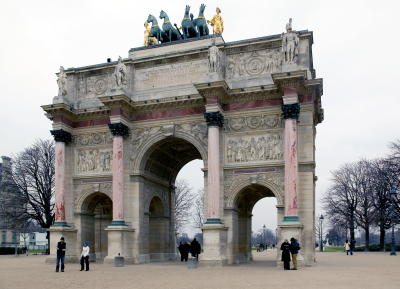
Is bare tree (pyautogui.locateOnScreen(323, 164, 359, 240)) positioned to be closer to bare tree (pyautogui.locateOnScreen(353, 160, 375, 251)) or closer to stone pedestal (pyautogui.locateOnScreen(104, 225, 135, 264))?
bare tree (pyautogui.locateOnScreen(353, 160, 375, 251))

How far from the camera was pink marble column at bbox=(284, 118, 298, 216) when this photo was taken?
2544 cm

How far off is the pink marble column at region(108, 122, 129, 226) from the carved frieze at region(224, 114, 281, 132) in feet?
20.8

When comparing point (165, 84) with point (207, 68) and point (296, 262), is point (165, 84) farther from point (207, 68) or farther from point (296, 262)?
point (296, 262)

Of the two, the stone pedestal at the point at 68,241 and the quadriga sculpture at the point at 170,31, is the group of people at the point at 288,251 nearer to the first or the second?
the stone pedestal at the point at 68,241

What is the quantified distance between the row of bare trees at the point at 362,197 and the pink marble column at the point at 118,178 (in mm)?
31738

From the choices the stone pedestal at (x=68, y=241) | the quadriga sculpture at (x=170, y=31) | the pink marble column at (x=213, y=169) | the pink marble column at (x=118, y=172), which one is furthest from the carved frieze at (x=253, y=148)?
the stone pedestal at (x=68, y=241)

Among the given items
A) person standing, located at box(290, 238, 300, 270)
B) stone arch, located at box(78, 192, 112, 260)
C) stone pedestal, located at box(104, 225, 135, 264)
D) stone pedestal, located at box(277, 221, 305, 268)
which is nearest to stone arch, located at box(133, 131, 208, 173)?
stone arch, located at box(78, 192, 112, 260)

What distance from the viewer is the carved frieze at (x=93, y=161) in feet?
102

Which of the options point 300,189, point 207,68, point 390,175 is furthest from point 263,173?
point 390,175

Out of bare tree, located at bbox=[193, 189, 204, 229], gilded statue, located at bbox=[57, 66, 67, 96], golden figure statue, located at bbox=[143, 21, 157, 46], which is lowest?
bare tree, located at bbox=[193, 189, 204, 229]

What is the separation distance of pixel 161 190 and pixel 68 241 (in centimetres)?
680

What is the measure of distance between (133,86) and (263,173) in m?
10.1

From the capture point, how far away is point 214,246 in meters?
26.2

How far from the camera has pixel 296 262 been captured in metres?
22.8
